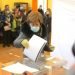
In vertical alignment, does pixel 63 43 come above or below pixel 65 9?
below

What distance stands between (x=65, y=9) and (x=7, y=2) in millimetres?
5776

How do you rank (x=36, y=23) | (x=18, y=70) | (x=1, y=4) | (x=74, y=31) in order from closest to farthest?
1. (x=18, y=70)
2. (x=36, y=23)
3. (x=74, y=31)
4. (x=1, y=4)

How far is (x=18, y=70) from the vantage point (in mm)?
2227

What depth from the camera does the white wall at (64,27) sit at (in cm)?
398

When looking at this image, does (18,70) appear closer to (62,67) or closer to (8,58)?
(62,67)

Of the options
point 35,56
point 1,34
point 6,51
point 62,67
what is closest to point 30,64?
point 35,56

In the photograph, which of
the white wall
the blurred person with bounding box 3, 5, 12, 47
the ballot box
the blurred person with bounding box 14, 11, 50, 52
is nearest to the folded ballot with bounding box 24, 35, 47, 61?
the ballot box

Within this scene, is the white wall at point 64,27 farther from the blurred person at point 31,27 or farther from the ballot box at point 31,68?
the ballot box at point 31,68

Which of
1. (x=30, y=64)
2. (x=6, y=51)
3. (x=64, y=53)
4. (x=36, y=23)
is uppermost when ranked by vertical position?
(x=36, y=23)

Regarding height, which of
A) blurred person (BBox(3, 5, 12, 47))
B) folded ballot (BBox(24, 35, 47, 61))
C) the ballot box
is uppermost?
folded ballot (BBox(24, 35, 47, 61))

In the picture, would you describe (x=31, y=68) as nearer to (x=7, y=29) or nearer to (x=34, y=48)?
(x=34, y=48)

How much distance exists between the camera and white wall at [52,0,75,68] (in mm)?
3981

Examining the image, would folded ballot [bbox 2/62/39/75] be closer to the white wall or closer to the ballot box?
the ballot box

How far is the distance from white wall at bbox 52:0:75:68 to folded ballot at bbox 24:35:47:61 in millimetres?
1444
